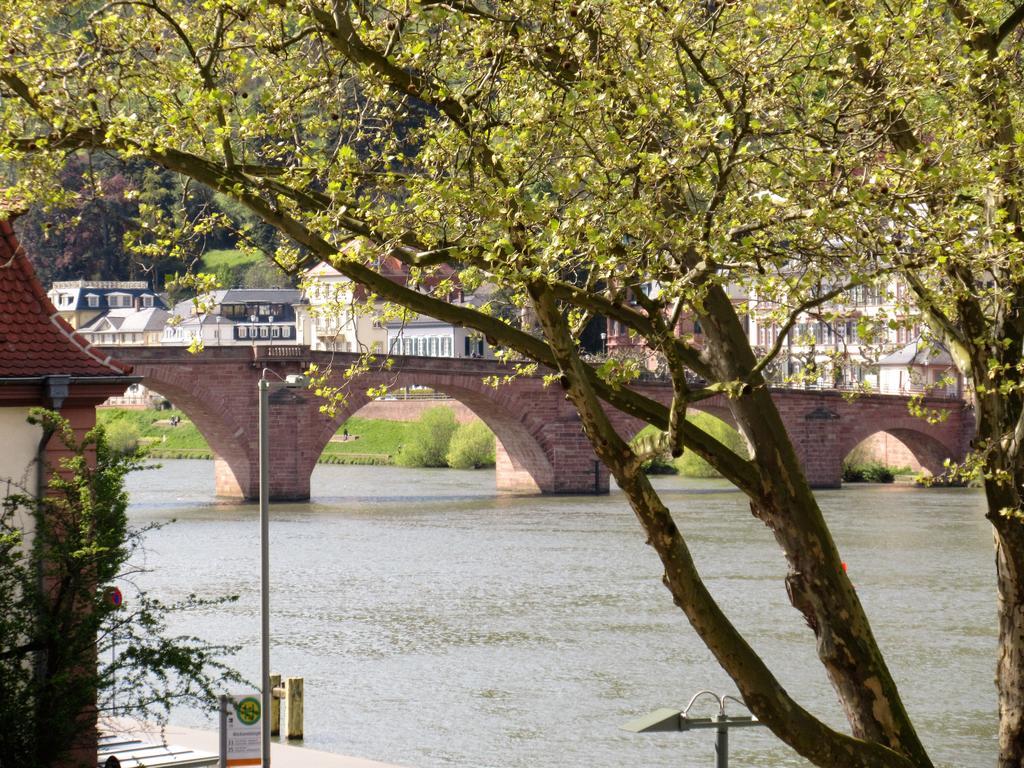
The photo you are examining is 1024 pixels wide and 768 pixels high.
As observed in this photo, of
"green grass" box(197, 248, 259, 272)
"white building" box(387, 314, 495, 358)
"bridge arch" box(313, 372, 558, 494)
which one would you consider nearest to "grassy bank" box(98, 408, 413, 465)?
"white building" box(387, 314, 495, 358)

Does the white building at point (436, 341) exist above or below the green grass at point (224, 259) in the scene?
below

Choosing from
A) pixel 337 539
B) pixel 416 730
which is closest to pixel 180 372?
pixel 337 539

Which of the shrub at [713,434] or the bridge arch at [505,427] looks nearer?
the bridge arch at [505,427]

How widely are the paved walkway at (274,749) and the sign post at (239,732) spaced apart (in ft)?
7.55

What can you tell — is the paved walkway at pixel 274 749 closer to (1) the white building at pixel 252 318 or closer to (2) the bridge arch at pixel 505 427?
(2) the bridge arch at pixel 505 427

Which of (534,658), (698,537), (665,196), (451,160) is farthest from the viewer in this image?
(698,537)

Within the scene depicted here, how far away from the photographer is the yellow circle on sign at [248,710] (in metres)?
14.6

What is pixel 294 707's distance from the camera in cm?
2022

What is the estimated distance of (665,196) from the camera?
32.8ft

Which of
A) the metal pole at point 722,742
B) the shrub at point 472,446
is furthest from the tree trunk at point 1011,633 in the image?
the shrub at point 472,446

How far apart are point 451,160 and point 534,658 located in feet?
54.8

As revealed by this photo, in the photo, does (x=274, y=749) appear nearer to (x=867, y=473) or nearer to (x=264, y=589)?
(x=264, y=589)

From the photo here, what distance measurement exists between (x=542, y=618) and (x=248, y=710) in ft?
52.1

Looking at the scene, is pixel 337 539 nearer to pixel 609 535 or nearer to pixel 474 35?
pixel 609 535
